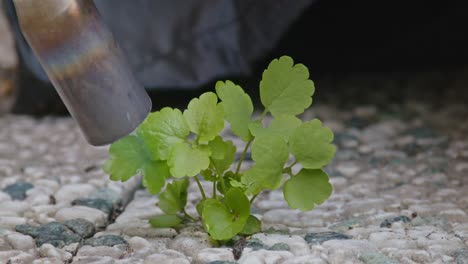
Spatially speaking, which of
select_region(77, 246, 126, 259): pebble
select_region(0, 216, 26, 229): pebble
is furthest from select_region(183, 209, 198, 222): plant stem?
select_region(0, 216, 26, 229): pebble

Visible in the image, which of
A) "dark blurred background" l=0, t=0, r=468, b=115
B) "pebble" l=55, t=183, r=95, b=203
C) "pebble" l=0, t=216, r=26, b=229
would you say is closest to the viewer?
"pebble" l=0, t=216, r=26, b=229

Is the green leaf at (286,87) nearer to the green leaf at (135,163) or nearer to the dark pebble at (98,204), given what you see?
the green leaf at (135,163)

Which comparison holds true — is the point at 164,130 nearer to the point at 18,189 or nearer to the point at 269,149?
the point at 269,149

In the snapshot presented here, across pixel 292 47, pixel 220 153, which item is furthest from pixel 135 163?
pixel 292 47

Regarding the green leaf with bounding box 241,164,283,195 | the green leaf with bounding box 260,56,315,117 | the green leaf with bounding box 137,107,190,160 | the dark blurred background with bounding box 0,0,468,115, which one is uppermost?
the dark blurred background with bounding box 0,0,468,115

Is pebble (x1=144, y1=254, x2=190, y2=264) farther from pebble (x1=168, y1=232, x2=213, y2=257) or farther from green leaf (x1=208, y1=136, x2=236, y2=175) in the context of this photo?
green leaf (x1=208, y1=136, x2=236, y2=175)

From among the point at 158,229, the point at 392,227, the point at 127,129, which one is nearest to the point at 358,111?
the point at 392,227

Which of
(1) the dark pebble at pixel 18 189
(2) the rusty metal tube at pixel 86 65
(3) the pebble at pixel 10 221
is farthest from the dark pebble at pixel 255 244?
(1) the dark pebble at pixel 18 189
